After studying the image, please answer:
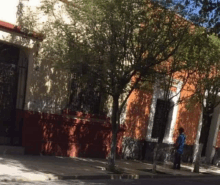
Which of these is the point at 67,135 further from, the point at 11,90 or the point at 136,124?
the point at 136,124

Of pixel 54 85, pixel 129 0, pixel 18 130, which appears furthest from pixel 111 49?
pixel 18 130

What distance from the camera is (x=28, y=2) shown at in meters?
14.5

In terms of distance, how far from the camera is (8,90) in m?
14.8

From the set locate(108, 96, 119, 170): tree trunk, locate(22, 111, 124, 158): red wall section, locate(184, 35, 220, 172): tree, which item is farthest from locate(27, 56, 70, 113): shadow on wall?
locate(184, 35, 220, 172): tree

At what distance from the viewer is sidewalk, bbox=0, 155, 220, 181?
10.8m

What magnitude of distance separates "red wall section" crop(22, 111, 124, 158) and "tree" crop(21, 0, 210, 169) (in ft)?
8.10

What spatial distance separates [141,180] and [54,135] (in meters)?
3.67

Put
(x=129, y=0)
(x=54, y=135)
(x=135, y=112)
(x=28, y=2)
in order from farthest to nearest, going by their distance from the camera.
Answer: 1. (x=135, y=112)
2. (x=54, y=135)
3. (x=28, y=2)
4. (x=129, y=0)

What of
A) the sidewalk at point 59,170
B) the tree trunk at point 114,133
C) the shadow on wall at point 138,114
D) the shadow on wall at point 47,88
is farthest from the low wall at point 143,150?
the tree trunk at point 114,133

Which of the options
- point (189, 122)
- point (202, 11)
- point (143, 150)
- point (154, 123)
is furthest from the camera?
point (189, 122)

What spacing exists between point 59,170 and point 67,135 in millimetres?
3837

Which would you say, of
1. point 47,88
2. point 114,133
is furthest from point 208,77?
point 47,88

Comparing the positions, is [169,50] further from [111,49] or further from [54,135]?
[54,135]

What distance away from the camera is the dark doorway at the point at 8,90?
47.8 ft
